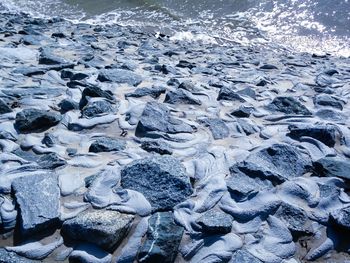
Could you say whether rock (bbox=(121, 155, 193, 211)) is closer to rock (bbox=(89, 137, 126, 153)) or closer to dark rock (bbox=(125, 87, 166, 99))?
rock (bbox=(89, 137, 126, 153))

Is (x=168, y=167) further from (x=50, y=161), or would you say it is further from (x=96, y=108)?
(x=96, y=108)

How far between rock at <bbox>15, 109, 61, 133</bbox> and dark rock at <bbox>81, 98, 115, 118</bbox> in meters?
0.29

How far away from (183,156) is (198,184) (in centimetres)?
42

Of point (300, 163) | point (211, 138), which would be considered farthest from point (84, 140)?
point (300, 163)

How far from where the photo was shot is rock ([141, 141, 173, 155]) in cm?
312

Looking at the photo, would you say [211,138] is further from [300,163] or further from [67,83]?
[67,83]

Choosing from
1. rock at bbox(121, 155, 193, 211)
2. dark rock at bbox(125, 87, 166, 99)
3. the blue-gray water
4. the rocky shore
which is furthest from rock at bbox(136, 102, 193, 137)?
the blue-gray water

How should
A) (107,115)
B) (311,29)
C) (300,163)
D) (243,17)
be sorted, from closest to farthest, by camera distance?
(300,163), (107,115), (311,29), (243,17)

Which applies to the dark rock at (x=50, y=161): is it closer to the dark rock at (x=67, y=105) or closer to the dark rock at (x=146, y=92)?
the dark rock at (x=67, y=105)

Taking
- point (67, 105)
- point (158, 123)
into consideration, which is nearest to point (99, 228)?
point (158, 123)

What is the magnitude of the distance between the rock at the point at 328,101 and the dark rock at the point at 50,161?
2.91m

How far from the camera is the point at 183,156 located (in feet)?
10.2

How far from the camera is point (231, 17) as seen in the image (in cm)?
1152

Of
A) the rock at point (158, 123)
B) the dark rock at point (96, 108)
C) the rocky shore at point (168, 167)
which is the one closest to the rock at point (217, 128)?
the rocky shore at point (168, 167)
